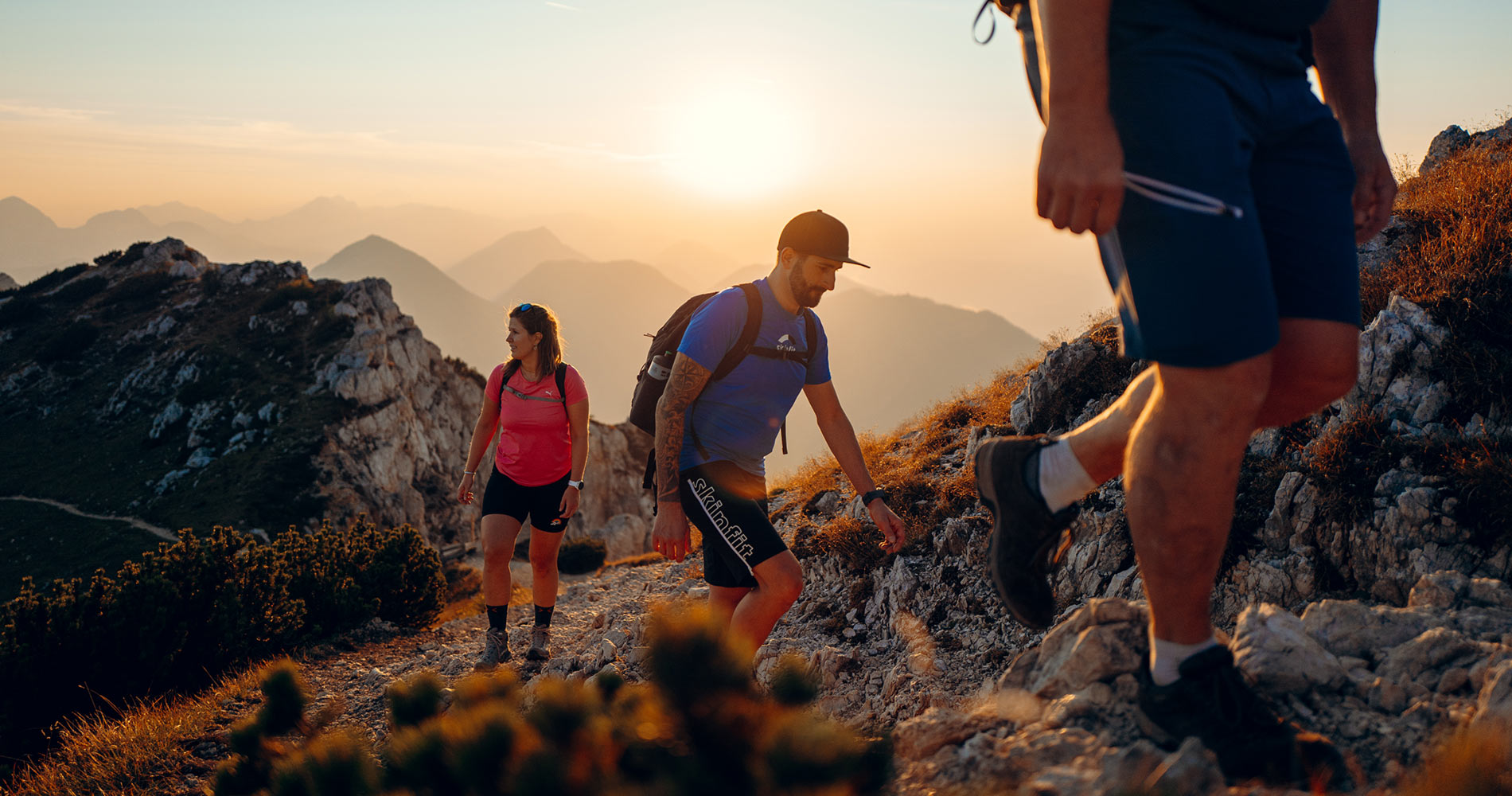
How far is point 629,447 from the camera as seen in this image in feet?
142

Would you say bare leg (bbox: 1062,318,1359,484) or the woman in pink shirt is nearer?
bare leg (bbox: 1062,318,1359,484)

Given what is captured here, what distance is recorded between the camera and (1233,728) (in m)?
1.76

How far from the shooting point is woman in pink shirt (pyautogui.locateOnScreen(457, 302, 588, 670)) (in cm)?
644

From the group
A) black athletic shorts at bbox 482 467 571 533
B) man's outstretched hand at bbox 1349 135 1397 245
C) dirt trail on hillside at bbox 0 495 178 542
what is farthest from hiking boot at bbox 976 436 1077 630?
dirt trail on hillside at bbox 0 495 178 542

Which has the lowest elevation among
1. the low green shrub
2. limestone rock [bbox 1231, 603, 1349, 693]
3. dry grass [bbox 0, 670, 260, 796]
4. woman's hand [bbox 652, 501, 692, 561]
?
the low green shrub

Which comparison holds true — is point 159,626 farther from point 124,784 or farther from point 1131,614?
point 1131,614

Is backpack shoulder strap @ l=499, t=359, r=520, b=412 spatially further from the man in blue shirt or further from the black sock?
the black sock

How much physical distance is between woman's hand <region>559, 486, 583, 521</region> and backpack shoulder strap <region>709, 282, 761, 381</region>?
3192 millimetres

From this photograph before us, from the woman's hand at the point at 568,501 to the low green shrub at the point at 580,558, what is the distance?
1653 centimetres

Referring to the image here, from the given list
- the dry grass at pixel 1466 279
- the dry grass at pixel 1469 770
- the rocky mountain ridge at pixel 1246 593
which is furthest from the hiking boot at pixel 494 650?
the dry grass at pixel 1466 279

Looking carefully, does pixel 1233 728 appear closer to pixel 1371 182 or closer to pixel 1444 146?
pixel 1371 182

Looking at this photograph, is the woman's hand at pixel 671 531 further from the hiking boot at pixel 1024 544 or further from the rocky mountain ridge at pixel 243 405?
the rocky mountain ridge at pixel 243 405

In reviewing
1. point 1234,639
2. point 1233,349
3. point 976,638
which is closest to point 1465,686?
point 1234,639

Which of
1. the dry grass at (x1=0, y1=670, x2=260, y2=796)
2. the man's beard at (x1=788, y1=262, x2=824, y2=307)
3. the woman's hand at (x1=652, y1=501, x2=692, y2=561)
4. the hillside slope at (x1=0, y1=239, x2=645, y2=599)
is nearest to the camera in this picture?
the woman's hand at (x1=652, y1=501, x2=692, y2=561)
